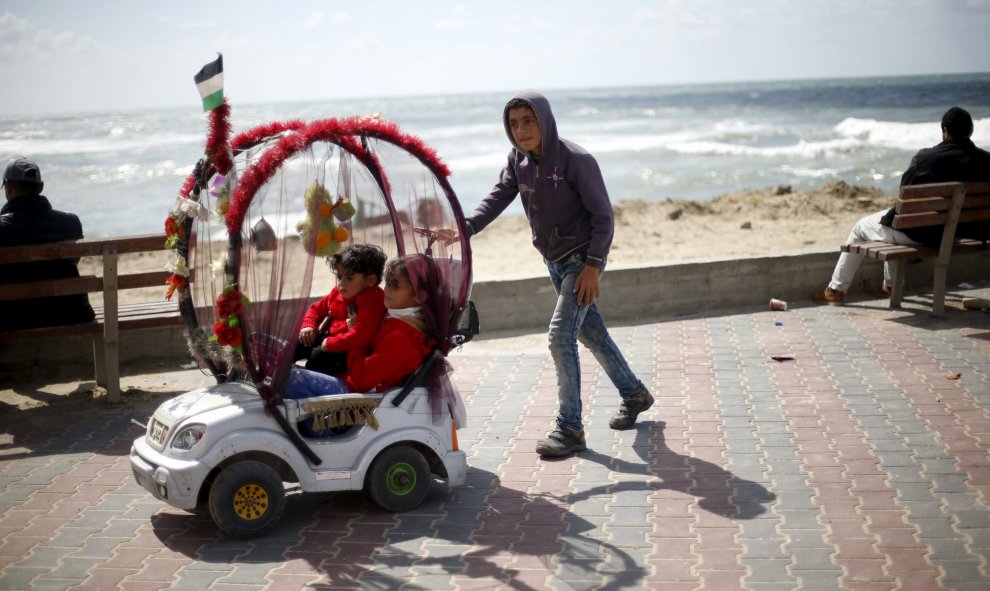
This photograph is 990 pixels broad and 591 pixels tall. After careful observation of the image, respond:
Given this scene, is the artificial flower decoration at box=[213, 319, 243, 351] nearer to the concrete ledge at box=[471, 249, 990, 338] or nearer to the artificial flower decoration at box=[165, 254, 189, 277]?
the artificial flower decoration at box=[165, 254, 189, 277]

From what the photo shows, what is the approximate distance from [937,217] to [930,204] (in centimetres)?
15

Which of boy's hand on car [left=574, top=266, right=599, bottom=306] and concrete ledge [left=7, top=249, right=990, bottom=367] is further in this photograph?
concrete ledge [left=7, top=249, right=990, bottom=367]

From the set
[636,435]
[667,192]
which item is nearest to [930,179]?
[636,435]

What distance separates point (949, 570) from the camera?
13.5 ft

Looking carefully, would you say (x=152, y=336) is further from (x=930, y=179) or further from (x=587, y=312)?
(x=930, y=179)

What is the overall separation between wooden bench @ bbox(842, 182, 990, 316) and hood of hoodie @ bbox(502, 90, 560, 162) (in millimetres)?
4273

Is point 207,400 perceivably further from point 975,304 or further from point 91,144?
point 91,144

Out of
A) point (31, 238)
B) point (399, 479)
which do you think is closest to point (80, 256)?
point (31, 238)

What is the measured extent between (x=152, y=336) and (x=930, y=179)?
721cm

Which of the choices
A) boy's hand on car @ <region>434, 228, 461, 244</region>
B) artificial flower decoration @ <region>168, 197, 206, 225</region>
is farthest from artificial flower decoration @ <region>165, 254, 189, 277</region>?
boy's hand on car @ <region>434, 228, 461, 244</region>

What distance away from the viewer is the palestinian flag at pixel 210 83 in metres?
Result: 4.73

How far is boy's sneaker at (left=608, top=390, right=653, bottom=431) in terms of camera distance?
6254 mm

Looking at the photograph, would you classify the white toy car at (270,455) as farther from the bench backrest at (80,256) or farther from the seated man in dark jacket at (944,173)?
the seated man in dark jacket at (944,173)

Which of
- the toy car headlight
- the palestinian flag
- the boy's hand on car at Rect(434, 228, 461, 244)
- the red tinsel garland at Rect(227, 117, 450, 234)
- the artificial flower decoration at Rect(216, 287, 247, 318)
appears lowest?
the toy car headlight
